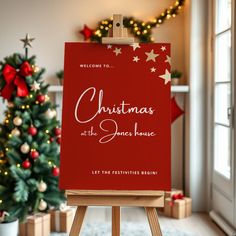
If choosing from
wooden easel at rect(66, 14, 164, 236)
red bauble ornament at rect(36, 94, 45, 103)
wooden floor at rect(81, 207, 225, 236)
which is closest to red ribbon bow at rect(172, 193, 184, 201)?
wooden floor at rect(81, 207, 225, 236)

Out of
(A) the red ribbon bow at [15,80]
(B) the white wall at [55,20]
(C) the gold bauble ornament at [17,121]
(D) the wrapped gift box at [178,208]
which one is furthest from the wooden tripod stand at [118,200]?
(B) the white wall at [55,20]

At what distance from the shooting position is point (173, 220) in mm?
3938

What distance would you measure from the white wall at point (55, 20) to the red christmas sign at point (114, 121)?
8.18ft

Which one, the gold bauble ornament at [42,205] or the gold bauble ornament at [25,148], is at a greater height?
the gold bauble ornament at [25,148]

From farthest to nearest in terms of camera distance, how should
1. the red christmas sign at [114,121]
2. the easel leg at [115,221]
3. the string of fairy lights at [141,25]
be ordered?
the string of fairy lights at [141,25] < the easel leg at [115,221] < the red christmas sign at [114,121]

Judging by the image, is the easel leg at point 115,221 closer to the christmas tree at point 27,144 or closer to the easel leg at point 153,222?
the easel leg at point 153,222

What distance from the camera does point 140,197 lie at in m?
2.04

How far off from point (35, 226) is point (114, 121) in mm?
1611

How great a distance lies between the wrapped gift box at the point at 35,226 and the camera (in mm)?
3301

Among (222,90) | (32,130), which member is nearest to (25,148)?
(32,130)

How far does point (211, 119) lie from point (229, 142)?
497mm

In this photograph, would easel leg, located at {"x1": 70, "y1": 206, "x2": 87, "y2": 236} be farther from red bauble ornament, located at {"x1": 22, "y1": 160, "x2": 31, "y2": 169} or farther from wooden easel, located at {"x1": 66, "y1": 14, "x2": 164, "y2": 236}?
red bauble ornament, located at {"x1": 22, "y1": 160, "x2": 31, "y2": 169}

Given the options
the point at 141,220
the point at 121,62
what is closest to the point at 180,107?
the point at 141,220

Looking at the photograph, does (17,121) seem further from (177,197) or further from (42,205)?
(177,197)
